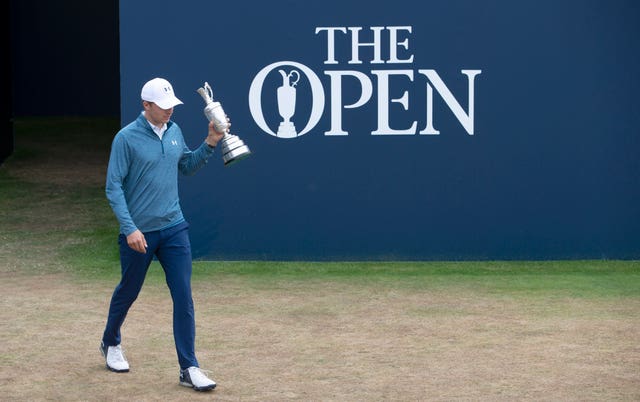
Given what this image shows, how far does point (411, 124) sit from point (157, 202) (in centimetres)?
457

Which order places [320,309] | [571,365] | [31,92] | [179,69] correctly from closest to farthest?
[571,365], [320,309], [179,69], [31,92]

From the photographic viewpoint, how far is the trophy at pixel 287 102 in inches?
463

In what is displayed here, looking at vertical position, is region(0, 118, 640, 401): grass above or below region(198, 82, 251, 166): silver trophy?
below

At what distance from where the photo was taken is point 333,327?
31.2 feet

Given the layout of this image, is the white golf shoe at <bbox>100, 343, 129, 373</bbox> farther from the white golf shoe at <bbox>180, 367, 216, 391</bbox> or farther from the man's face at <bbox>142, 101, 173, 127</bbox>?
the man's face at <bbox>142, 101, 173, 127</bbox>

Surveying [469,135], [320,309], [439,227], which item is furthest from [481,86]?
[320,309]

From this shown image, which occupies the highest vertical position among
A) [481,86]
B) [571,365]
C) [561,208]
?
[481,86]

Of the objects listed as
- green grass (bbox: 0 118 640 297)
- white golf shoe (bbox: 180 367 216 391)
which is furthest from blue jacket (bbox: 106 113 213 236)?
green grass (bbox: 0 118 640 297)

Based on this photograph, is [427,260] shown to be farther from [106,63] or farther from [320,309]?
[106,63]

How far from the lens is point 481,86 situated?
11.8 metres

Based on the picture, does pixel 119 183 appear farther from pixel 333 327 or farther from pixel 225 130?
pixel 333 327

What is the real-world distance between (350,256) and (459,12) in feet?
8.22

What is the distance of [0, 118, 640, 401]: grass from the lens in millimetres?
7863

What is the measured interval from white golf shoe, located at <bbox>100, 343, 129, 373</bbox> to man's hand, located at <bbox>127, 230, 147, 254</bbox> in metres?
0.99
